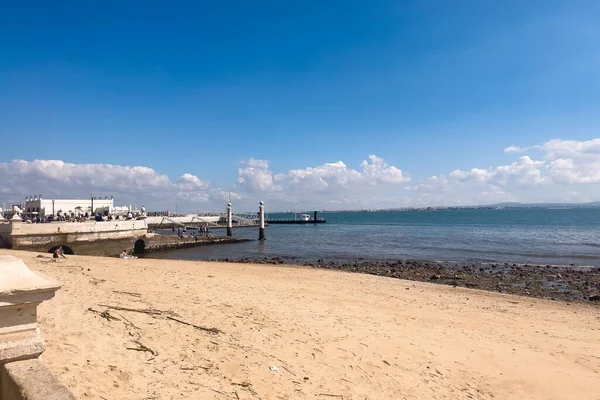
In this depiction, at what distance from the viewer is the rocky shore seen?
19109 millimetres

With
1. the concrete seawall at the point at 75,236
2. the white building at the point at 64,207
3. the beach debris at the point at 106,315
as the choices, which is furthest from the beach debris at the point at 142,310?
the white building at the point at 64,207

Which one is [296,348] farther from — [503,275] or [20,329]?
[503,275]

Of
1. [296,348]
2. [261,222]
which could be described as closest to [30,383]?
[296,348]

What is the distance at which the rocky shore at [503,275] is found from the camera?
1911 centimetres

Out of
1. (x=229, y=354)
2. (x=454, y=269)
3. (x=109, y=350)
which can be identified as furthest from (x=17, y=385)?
(x=454, y=269)

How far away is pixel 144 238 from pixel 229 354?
3281 centimetres

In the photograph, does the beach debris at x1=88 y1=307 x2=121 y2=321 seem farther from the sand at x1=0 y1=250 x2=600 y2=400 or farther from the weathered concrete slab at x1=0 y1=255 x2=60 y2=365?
the weathered concrete slab at x1=0 y1=255 x2=60 y2=365

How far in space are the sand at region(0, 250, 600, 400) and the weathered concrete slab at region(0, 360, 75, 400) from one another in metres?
2.61

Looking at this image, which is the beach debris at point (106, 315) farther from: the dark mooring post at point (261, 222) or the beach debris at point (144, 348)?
the dark mooring post at point (261, 222)

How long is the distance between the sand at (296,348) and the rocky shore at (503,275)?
6.28m

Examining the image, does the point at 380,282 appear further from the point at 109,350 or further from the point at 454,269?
the point at 109,350

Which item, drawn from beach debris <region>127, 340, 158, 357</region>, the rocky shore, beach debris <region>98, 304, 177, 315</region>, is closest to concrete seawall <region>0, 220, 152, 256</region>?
the rocky shore

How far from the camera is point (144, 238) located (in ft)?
120

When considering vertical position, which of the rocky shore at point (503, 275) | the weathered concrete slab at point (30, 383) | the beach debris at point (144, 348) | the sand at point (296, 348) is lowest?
the rocky shore at point (503, 275)
